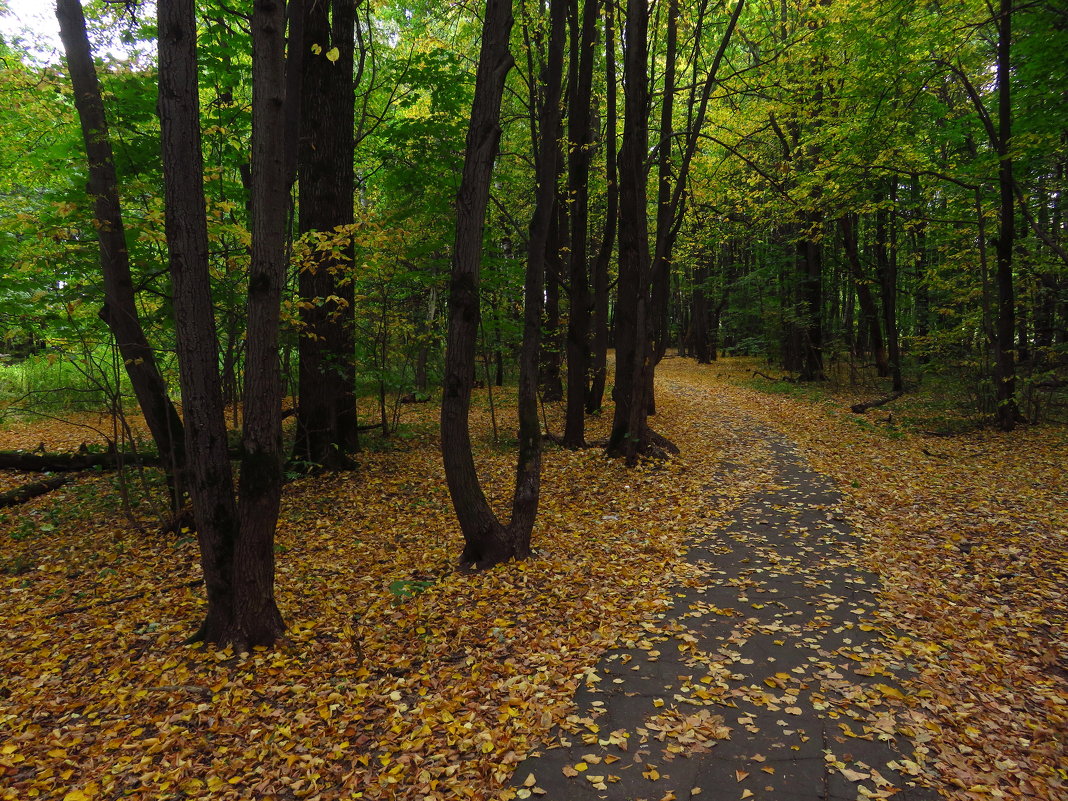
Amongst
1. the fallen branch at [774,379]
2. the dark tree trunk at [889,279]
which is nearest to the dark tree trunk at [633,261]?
the dark tree trunk at [889,279]

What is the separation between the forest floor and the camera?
3197 millimetres

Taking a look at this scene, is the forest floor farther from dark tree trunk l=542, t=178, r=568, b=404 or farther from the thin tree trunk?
dark tree trunk l=542, t=178, r=568, b=404

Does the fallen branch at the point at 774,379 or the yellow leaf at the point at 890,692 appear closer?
the yellow leaf at the point at 890,692

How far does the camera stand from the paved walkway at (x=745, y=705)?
118 inches

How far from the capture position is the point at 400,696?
3875mm

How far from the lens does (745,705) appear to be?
362 cm

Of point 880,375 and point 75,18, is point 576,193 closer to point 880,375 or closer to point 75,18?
point 75,18

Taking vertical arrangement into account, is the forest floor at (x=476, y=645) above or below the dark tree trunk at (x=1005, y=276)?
below

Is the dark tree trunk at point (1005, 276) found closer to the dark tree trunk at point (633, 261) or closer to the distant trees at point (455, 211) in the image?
the distant trees at point (455, 211)

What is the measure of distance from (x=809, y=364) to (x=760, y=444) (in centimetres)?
1048

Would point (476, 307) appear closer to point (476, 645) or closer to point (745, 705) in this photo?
point (476, 645)

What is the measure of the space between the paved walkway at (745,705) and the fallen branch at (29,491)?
8.80m

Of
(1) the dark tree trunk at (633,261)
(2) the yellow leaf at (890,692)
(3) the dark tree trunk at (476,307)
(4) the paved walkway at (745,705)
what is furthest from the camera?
(1) the dark tree trunk at (633,261)

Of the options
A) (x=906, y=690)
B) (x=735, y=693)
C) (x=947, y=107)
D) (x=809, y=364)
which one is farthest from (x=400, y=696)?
(x=809, y=364)
